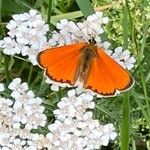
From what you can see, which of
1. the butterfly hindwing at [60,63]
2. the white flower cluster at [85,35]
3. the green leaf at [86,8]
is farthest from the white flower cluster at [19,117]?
the green leaf at [86,8]

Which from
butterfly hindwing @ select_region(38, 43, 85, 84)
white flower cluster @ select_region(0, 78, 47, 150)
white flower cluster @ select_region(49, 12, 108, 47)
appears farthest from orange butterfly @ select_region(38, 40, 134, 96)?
white flower cluster @ select_region(0, 78, 47, 150)

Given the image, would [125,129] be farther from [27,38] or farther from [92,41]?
[27,38]

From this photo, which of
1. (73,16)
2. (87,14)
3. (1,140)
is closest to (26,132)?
(1,140)

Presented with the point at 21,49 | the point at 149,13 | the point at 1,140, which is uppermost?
the point at 149,13

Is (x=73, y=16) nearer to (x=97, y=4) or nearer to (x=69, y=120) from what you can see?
(x=97, y=4)

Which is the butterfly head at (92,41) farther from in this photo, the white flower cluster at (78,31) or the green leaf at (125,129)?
the green leaf at (125,129)
